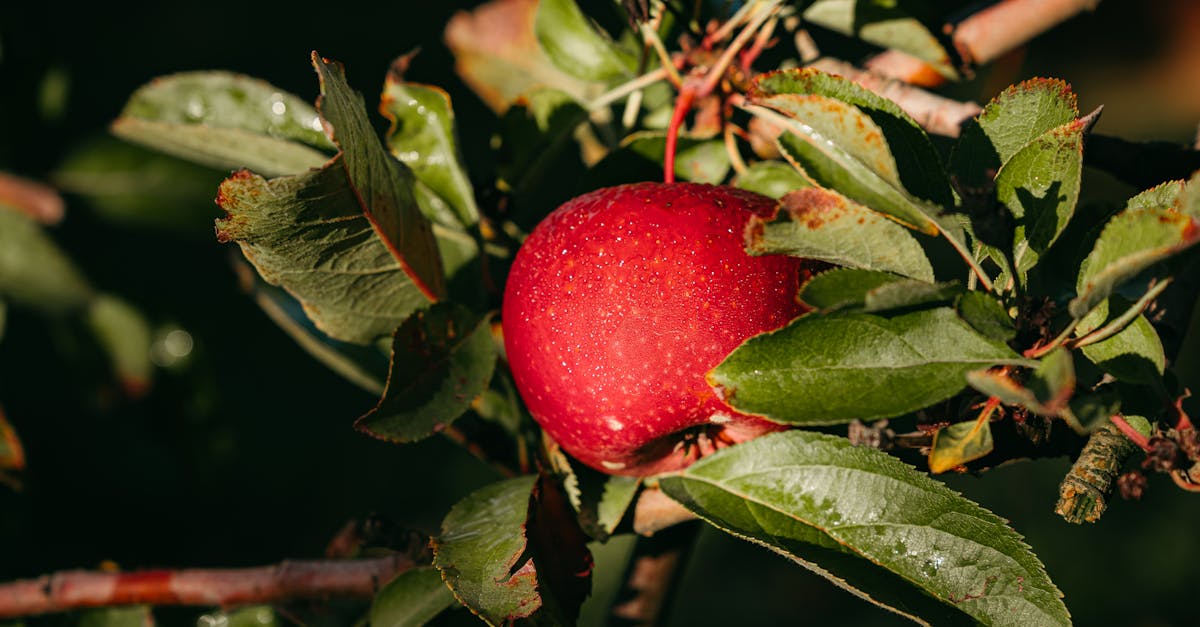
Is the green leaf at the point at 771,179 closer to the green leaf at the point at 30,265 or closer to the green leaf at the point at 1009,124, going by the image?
the green leaf at the point at 1009,124

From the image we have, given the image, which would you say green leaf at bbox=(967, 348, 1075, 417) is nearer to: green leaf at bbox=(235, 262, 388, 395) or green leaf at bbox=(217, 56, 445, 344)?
green leaf at bbox=(217, 56, 445, 344)

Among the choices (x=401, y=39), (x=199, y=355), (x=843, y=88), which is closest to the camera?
(x=843, y=88)

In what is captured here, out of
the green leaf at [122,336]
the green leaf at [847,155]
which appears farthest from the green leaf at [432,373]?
the green leaf at [122,336]

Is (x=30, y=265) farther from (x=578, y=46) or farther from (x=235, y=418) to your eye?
(x=578, y=46)

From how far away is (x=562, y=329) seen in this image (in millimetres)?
676

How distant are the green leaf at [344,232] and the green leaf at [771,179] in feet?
0.99

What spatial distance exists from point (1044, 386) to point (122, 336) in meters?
1.33

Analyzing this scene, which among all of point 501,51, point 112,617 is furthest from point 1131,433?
point 112,617

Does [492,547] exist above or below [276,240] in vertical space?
below

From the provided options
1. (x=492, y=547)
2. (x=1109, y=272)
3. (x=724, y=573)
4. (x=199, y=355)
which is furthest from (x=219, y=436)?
(x=724, y=573)

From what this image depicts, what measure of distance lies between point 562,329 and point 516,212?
0.83 feet

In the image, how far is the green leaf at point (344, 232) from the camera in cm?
61

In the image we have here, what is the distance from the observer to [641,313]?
656mm

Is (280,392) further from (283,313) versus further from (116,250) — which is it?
(283,313)
